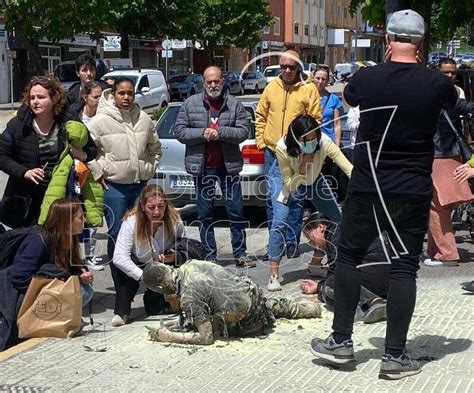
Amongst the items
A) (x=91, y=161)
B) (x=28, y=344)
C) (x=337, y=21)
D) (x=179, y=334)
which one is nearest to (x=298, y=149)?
(x=91, y=161)

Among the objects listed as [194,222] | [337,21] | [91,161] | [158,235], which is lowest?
[194,222]

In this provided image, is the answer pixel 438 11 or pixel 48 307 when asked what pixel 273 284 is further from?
pixel 438 11

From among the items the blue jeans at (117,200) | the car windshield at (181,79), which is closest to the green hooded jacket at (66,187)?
the blue jeans at (117,200)

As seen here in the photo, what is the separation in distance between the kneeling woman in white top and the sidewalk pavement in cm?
17

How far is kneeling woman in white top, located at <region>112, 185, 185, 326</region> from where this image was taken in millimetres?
5887

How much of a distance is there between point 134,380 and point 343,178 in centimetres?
632

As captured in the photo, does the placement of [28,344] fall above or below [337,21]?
below

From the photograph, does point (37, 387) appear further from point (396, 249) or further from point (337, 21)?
point (337, 21)

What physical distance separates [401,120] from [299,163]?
2675mm

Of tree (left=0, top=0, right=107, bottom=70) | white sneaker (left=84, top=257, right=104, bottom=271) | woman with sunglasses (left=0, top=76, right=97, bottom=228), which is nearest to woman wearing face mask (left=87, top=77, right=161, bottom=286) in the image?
woman with sunglasses (left=0, top=76, right=97, bottom=228)

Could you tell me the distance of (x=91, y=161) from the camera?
266 inches

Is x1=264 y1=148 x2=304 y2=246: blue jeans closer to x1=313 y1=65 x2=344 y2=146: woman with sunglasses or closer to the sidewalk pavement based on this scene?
the sidewalk pavement

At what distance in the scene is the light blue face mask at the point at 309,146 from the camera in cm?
676

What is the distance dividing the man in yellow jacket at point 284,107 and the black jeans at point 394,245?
9.29 ft
